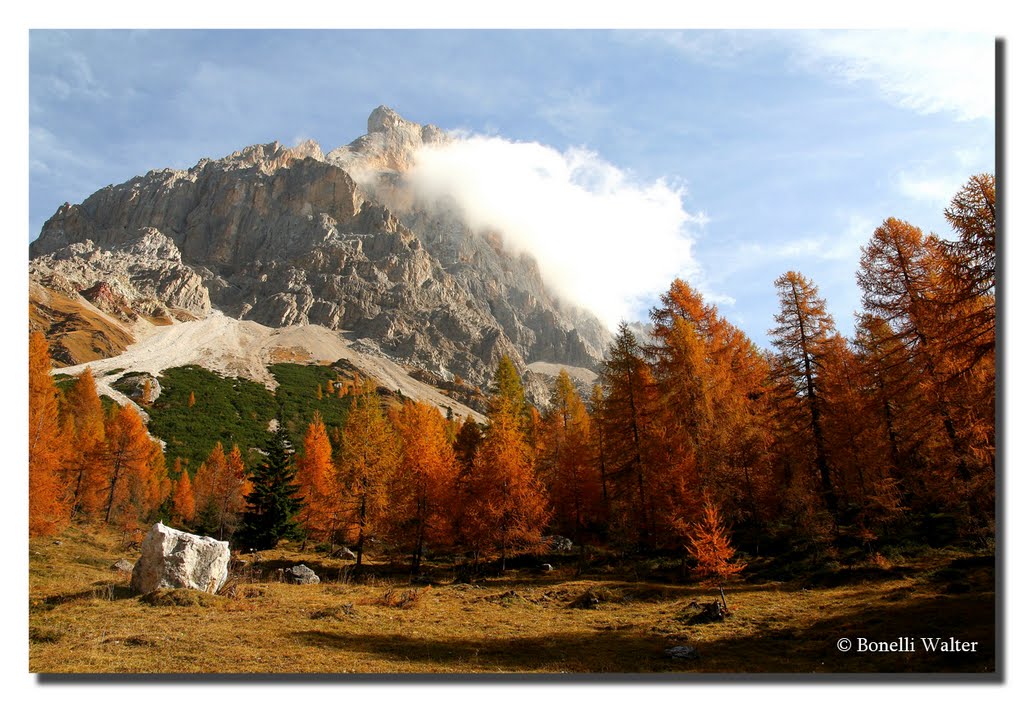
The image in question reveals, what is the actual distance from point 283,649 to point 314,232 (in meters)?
191

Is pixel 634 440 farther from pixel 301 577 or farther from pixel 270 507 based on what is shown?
pixel 270 507

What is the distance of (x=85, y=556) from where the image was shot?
2197 centimetres

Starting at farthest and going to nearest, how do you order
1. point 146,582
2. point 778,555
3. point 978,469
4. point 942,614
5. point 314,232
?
point 314,232 < point 778,555 < point 146,582 < point 978,469 < point 942,614

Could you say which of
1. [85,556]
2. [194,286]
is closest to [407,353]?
[194,286]

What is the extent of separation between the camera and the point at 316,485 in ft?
123

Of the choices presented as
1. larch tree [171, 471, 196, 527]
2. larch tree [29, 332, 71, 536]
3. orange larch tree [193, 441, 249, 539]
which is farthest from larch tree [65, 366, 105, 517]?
larch tree [29, 332, 71, 536]

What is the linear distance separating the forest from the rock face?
3535mm

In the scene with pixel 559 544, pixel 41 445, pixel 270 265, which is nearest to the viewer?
pixel 41 445

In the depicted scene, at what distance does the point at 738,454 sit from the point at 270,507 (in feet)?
99.1

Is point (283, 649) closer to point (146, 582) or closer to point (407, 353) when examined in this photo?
point (146, 582)

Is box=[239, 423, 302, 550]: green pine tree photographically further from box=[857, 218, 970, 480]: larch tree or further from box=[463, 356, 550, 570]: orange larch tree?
box=[857, 218, 970, 480]: larch tree

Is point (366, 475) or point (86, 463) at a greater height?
point (86, 463)

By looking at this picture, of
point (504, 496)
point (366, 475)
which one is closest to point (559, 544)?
point (504, 496)

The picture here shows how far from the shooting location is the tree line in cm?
1302
